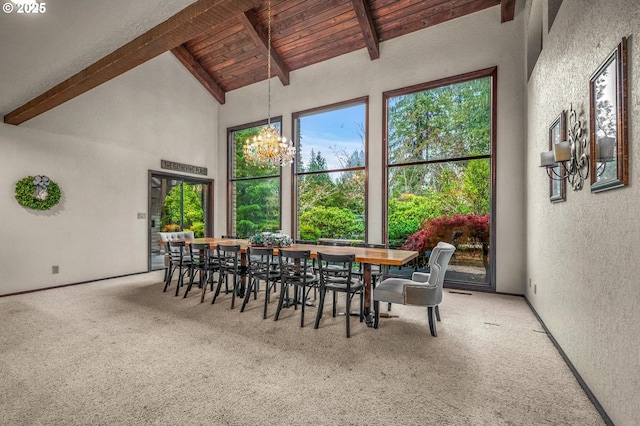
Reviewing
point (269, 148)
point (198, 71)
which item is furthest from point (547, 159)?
point (198, 71)

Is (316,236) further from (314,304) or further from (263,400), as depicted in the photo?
(263,400)

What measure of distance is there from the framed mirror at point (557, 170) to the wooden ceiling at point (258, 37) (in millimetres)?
2665

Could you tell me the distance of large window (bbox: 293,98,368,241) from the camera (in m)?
5.89

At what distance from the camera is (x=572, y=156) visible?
246cm

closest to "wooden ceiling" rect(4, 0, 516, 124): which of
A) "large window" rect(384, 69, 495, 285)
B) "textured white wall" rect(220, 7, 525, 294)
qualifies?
"textured white wall" rect(220, 7, 525, 294)

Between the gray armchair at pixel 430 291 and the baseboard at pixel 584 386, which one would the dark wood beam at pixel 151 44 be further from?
the baseboard at pixel 584 386

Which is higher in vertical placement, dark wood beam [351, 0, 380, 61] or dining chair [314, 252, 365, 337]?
dark wood beam [351, 0, 380, 61]

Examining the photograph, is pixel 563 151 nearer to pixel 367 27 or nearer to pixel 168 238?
pixel 367 27

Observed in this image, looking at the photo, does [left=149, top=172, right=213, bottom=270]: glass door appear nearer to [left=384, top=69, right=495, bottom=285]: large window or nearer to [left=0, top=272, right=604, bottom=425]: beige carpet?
[left=0, top=272, right=604, bottom=425]: beige carpet

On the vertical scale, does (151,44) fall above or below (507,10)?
below

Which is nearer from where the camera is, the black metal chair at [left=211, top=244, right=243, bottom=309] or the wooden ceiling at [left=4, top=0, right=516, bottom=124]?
the wooden ceiling at [left=4, top=0, right=516, bottom=124]

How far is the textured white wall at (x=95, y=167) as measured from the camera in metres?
4.74

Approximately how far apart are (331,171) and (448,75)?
2.64 metres

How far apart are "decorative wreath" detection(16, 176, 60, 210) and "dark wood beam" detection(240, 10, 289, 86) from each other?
14.1ft
